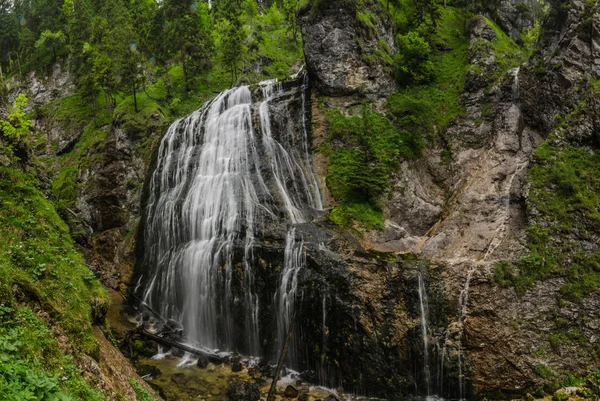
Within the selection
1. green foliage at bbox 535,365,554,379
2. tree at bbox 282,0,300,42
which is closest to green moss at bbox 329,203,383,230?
green foliage at bbox 535,365,554,379

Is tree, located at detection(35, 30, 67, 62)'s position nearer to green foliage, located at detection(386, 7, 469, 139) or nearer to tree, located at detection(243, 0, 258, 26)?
tree, located at detection(243, 0, 258, 26)

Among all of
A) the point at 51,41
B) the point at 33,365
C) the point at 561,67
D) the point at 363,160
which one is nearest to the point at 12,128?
the point at 33,365

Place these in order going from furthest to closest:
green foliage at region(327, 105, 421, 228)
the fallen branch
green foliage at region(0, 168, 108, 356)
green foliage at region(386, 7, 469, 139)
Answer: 1. green foliage at region(386, 7, 469, 139)
2. green foliage at region(327, 105, 421, 228)
3. the fallen branch
4. green foliage at region(0, 168, 108, 356)

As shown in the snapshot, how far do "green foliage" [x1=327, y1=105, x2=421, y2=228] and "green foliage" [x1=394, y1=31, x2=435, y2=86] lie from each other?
4069 millimetres

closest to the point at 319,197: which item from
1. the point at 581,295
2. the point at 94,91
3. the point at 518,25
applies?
the point at 581,295

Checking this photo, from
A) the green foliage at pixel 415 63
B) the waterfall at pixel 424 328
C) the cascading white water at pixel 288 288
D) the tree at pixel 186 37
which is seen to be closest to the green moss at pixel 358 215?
the cascading white water at pixel 288 288

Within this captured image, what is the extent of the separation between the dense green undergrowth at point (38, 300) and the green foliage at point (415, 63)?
2143 cm

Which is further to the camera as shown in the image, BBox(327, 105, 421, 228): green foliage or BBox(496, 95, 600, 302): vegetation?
BBox(327, 105, 421, 228): green foliage

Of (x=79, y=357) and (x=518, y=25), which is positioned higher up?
(x=518, y=25)

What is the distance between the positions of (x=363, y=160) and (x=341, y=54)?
937cm

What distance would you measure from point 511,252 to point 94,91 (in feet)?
128

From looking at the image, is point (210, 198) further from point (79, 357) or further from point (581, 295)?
point (581, 295)

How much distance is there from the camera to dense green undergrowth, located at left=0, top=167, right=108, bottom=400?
4824 millimetres

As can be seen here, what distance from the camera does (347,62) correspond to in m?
24.7
